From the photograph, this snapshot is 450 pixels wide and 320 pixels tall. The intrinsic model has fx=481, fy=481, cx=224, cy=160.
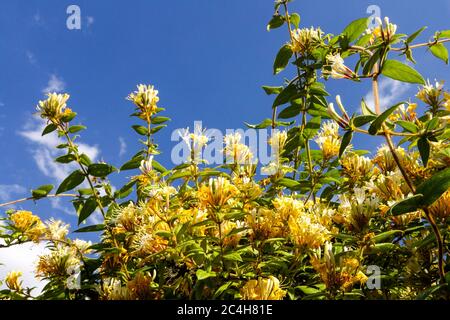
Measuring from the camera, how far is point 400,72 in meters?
1.30

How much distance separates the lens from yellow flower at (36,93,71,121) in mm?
2012

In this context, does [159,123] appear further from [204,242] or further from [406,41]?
[406,41]

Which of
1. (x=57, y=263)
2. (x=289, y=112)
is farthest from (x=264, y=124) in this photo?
(x=57, y=263)

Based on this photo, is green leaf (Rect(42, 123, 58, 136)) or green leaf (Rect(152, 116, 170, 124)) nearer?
green leaf (Rect(42, 123, 58, 136))

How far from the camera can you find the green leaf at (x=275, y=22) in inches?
85.6

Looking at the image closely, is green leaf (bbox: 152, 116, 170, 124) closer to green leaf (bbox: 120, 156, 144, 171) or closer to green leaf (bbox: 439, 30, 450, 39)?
green leaf (bbox: 120, 156, 144, 171)

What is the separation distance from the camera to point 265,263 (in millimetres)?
1436

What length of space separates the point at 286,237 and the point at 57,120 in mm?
1115

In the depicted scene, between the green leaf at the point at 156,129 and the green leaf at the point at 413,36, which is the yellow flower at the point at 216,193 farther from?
the green leaf at the point at 156,129

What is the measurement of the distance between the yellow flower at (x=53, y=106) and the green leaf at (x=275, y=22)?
94 centimetres

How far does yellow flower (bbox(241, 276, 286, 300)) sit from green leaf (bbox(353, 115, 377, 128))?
1.53 ft

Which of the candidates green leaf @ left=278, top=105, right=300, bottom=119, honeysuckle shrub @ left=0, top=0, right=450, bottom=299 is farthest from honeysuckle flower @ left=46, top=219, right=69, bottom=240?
green leaf @ left=278, top=105, right=300, bottom=119

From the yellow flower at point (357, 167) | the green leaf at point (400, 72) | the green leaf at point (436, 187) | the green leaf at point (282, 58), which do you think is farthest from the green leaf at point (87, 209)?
the green leaf at point (436, 187)
